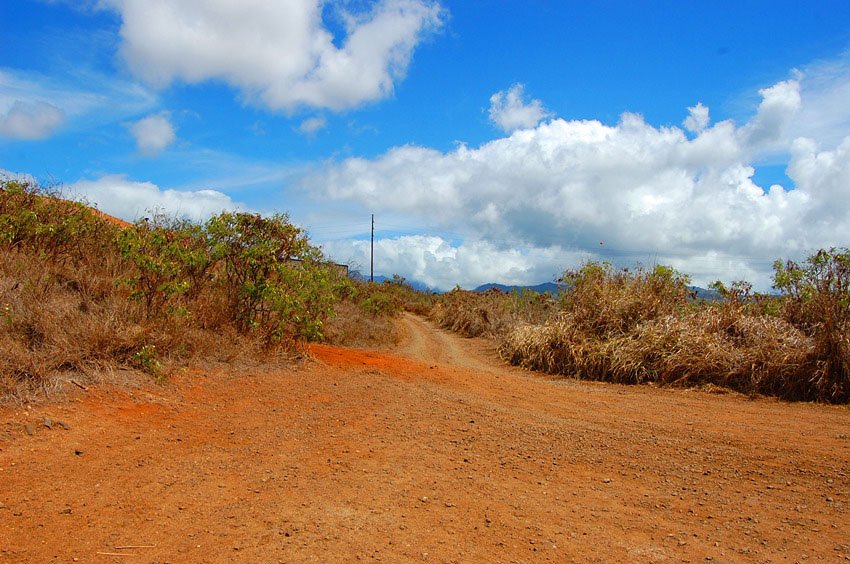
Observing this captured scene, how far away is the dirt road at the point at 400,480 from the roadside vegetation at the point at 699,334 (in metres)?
1.88

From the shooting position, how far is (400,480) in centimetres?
470

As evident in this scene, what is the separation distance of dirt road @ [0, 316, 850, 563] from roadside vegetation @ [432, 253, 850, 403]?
1882 mm

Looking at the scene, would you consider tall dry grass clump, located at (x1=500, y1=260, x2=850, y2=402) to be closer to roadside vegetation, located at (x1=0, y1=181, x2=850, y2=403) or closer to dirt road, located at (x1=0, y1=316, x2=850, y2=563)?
roadside vegetation, located at (x1=0, y1=181, x2=850, y2=403)

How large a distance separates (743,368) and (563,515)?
23.5 feet

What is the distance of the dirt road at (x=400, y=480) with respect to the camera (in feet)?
11.8

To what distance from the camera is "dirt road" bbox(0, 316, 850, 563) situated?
3.61 meters

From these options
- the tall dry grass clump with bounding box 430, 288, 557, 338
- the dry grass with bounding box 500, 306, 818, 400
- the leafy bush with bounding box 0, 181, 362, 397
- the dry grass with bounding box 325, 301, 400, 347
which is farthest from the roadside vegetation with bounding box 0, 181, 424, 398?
the tall dry grass clump with bounding box 430, 288, 557, 338

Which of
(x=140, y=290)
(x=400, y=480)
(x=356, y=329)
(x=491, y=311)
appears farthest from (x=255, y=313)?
(x=491, y=311)

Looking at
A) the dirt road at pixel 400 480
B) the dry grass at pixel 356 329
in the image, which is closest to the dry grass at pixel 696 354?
the dirt road at pixel 400 480

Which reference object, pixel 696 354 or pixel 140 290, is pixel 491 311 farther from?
pixel 140 290

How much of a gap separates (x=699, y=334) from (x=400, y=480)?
819 centimetres

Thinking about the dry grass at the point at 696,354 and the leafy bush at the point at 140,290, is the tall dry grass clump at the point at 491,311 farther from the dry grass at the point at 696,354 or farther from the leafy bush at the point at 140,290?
the leafy bush at the point at 140,290

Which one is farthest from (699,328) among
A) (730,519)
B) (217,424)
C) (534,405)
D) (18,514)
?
(18,514)

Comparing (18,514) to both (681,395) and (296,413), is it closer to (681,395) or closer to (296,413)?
(296,413)
